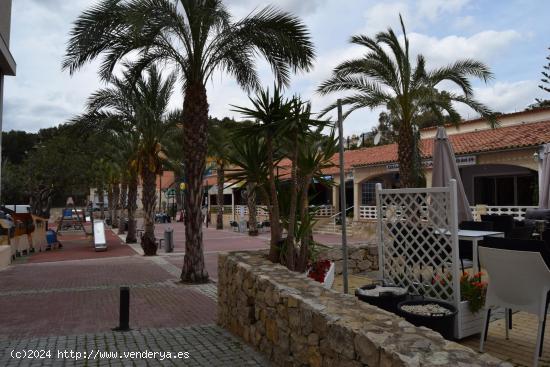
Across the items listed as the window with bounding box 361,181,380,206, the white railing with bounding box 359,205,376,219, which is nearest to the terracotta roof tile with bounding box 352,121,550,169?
the white railing with bounding box 359,205,376,219

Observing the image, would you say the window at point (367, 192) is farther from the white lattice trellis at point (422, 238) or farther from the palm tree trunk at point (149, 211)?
the white lattice trellis at point (422, 238)

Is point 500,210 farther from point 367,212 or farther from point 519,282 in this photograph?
point 519,282

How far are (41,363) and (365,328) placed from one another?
3708 mm

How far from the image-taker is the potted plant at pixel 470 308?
4812mm

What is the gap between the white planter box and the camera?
479 cm

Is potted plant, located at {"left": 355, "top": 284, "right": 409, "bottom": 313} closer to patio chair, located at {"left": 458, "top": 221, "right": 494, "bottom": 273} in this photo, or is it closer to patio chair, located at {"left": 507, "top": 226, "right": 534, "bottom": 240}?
patio chair, located at {"left": 458, "top": 221, "right": 494, "bottom": 273}

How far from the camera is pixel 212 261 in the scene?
1364 centimetres

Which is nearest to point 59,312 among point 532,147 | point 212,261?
point 212,261

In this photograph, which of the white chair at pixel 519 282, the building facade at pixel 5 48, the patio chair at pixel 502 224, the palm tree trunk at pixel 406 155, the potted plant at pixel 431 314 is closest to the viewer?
the white chair at pixel 519 282

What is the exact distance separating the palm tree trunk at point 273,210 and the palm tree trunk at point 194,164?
4.07m

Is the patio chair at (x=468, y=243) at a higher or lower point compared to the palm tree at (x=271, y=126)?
lower

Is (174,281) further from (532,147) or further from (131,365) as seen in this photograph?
(532,147)

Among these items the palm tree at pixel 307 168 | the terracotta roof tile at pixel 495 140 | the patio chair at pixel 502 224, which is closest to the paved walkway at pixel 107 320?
the palm tree at pixel 307 168

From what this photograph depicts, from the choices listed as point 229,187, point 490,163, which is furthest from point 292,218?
point 490,163
